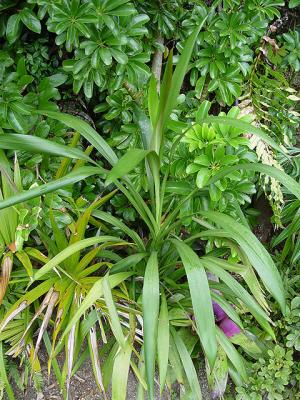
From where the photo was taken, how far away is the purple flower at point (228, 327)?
183 cm

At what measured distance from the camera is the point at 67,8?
1552mm

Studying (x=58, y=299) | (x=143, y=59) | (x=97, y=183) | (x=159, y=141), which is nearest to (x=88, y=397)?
(x=58, y=299)

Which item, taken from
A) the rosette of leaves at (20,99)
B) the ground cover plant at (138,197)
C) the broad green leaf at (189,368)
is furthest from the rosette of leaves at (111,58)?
the broad green leaf at (189,368)

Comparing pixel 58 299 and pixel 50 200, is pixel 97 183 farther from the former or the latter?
Result: pixel 58 299

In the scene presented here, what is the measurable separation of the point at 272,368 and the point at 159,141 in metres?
1.06

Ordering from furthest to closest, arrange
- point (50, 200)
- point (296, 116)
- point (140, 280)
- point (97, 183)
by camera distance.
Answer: point (296, 116)
point (97, 183)
point (140, 280)
point (50, 200)

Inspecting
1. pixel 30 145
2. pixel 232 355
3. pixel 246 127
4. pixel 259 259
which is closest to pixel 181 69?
pixel 246 127

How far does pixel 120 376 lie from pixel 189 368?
0.94 ft

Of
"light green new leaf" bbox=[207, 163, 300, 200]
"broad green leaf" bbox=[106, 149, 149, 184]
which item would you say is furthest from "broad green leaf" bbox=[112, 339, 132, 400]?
"light green new leaf" bbox=[207, 163, 300, 200]

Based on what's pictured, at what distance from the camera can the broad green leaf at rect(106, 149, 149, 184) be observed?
121 centimetres

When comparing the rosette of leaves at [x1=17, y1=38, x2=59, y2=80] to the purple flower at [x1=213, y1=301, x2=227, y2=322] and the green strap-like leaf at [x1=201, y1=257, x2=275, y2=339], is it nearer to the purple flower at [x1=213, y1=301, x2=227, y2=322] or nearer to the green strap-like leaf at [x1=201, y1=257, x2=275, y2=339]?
the green strap-like leaf at [x1=201, y1=257, x2=275, y2=339]

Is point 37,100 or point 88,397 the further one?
point 88,397

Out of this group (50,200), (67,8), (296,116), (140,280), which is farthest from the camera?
(296,116)

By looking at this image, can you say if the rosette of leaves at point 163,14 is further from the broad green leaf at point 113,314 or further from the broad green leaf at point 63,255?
the broad green leaf at point 113,314
